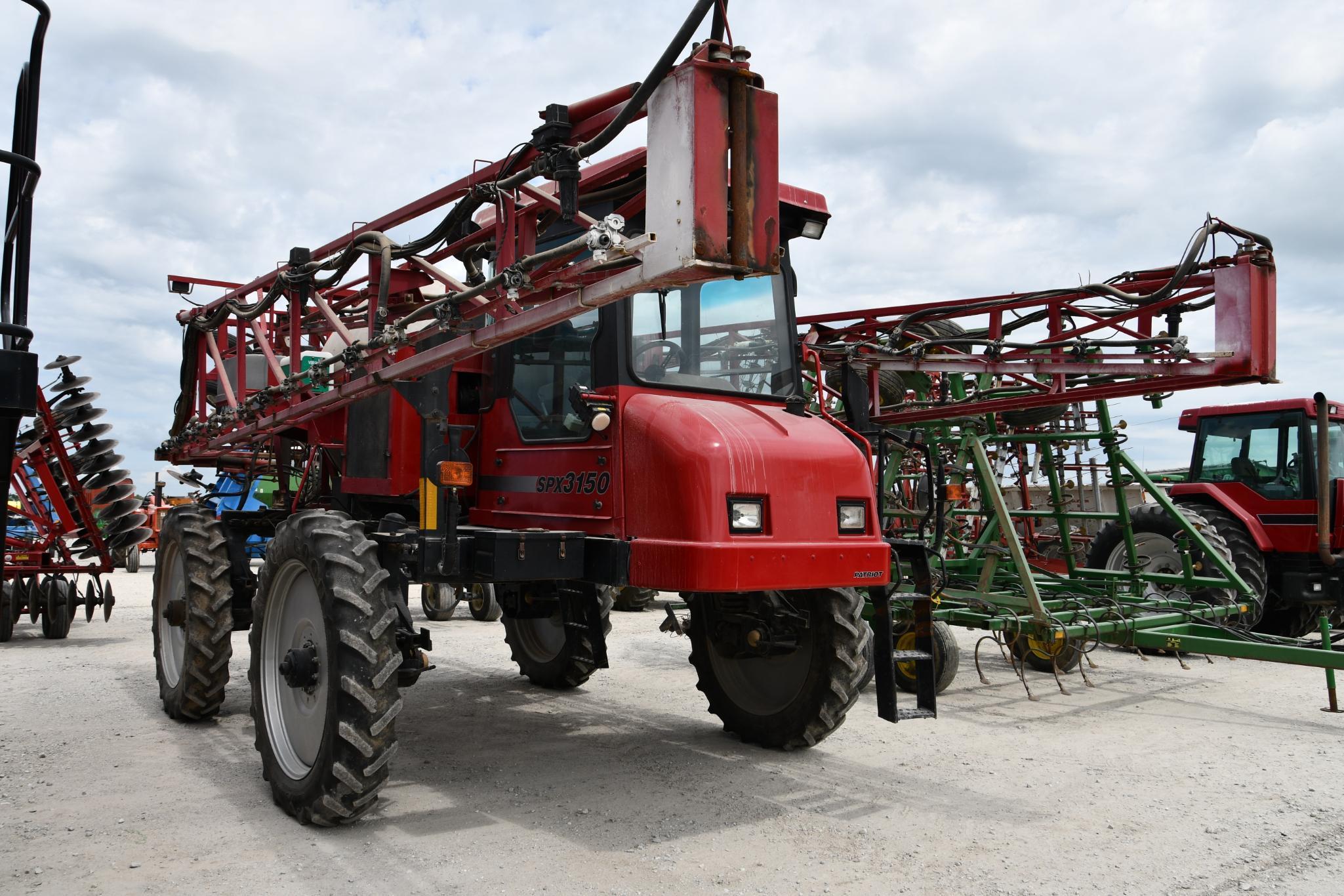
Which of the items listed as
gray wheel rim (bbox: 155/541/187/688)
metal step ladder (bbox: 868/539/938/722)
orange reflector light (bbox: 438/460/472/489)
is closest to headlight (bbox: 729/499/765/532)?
metal step ladder (bbox: 868/539/938/722)

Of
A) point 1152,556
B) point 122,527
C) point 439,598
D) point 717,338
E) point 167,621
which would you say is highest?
point 717,338

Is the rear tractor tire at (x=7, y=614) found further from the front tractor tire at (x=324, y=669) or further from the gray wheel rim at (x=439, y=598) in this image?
the front tractor tire at (x=324, y=669)

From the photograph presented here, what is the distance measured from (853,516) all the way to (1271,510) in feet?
26.2

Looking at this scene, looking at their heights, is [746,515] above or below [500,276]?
below

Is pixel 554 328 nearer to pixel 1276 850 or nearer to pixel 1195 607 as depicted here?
pixel 1276 850

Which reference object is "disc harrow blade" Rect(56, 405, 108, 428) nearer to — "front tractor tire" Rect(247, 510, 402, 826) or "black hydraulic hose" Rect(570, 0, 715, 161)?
"front tractor tire" Rect(247, 510, 402, 826)

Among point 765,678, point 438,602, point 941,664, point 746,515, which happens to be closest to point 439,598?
point 438,602

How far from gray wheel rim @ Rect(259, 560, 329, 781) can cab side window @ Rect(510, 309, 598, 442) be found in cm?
131

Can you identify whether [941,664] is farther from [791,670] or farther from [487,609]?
[487,609]

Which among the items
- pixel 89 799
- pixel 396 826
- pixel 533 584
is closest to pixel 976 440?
pixel 533 584

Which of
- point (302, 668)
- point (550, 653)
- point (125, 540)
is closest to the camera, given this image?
point (302, 668)

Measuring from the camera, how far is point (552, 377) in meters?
5.16

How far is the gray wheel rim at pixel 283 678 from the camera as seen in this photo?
4.59m

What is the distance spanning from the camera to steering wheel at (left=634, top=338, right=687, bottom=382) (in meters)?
4.83
